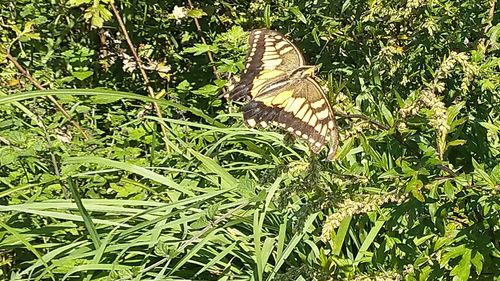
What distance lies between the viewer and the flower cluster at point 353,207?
6.29ft

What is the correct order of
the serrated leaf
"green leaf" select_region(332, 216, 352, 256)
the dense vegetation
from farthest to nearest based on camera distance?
the serrated leaf
"green leaf" select_region(332, 216, 352, 256)
the dense vegetation

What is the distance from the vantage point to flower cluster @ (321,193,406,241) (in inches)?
75.4

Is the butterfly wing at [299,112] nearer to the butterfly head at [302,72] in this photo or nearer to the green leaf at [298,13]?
the butterfly head at [302,72]

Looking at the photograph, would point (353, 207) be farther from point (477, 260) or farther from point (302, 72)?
point (302, 72)

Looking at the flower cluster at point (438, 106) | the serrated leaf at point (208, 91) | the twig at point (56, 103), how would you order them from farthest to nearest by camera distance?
Result: the serrated leaf at point (208, 91) < the twig at point (56, 103) < the flower cluster at point (438, 106)

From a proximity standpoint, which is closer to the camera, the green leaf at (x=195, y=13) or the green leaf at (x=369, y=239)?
the green leaf at (x=369, y=239)

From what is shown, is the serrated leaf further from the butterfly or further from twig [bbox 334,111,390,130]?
twig [bbox 334,111,390,130]

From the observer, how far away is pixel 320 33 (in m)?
3.25

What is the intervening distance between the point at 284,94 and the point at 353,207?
593 mm

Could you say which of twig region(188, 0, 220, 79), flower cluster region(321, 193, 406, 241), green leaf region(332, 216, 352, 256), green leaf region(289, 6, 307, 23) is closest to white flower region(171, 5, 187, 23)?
twig region(188, 0, 220, 79)

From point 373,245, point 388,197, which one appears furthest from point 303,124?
point 373,245

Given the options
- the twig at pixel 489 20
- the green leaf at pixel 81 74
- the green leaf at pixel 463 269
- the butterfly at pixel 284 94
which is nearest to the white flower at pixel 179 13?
the green leaf at pixel 81 74

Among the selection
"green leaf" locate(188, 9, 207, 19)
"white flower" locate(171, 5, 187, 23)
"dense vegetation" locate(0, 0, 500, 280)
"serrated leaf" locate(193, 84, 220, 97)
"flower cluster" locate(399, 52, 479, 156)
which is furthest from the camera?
"white flower" locate(171, 5, 187, 23)

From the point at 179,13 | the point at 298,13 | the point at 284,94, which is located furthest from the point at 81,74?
the point at 284,94
